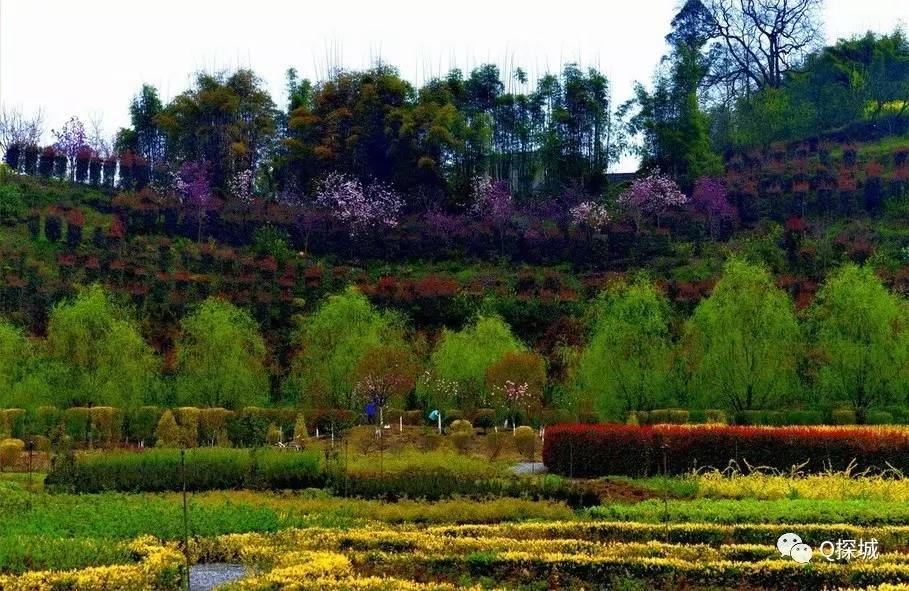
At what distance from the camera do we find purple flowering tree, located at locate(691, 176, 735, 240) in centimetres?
5659

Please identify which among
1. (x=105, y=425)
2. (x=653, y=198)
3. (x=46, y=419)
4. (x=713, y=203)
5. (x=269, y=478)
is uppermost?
(x=653, y=198)

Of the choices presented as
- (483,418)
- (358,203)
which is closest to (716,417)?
(483,418)

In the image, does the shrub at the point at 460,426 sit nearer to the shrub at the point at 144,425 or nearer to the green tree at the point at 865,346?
the shrub at the point at 144,425

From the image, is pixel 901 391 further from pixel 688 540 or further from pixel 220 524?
pixel 220 524

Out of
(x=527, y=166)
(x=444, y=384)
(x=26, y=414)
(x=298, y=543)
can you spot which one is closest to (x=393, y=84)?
(x=527, y=166)

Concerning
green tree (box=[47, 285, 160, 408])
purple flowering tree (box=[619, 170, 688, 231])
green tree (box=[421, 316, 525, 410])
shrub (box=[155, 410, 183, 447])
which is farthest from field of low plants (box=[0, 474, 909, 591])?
purple flowering tree (box=[619, 170, 688, 231])

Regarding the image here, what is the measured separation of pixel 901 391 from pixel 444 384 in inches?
494

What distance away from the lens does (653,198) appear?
58.4m

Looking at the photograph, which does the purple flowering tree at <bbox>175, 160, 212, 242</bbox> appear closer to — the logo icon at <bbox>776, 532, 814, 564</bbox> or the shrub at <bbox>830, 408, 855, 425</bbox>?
the shrub at <bbox>830, 408, 855, 425</bbox>

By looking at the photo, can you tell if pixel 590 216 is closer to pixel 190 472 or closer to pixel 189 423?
pixel 189 423

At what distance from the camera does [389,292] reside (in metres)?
49.1

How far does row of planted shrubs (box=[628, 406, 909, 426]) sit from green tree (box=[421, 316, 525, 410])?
20.7ft

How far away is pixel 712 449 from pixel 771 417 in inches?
258

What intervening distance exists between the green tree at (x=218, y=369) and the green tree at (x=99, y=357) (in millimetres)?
1189
